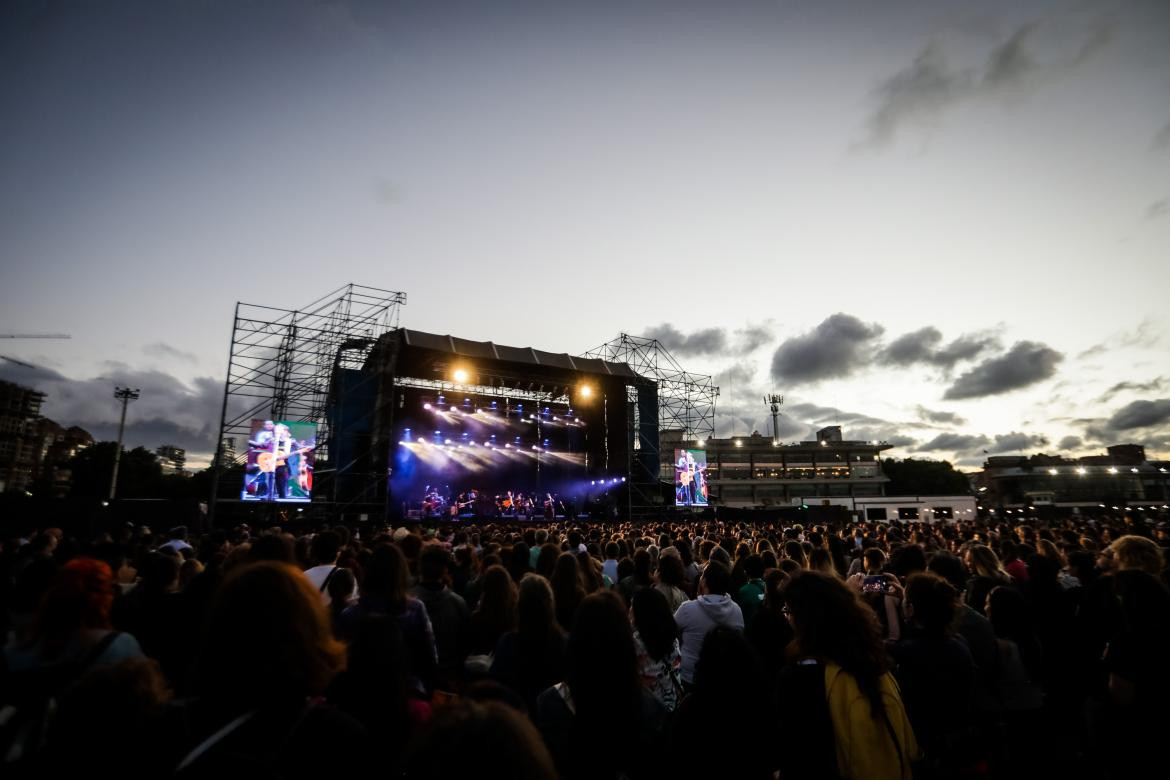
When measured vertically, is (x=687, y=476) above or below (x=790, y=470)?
below

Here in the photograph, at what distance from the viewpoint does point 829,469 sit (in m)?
73.8

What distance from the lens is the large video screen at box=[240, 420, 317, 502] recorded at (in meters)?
20.0

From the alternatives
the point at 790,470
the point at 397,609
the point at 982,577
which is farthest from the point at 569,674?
the point at 790,470

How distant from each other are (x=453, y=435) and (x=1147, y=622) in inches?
1112

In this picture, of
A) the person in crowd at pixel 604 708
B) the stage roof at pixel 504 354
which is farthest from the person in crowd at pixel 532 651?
the stage roof at pixel 504 354

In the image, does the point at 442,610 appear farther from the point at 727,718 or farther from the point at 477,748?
the point at 477,748

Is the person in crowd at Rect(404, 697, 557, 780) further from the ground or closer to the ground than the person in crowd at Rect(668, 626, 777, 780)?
further from the ground

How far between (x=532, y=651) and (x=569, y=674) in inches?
31.6

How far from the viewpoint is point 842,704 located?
2342 millimetres

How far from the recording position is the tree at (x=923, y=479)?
86.7 meters

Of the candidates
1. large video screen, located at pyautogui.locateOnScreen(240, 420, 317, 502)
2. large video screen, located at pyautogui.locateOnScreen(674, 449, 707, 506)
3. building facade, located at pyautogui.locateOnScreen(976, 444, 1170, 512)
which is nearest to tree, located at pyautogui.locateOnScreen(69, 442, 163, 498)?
large video screen, located at pyautogui.locateOnScreen(240, 420, 317, 502)

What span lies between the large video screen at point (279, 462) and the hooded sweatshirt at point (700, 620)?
66.4 feet

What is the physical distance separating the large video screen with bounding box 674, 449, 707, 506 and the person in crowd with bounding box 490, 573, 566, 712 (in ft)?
90.2

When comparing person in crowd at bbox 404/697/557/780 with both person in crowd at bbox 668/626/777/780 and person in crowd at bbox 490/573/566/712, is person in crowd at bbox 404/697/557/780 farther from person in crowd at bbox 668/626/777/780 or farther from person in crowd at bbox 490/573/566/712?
person in crowd at bbox 490/573/566/712
